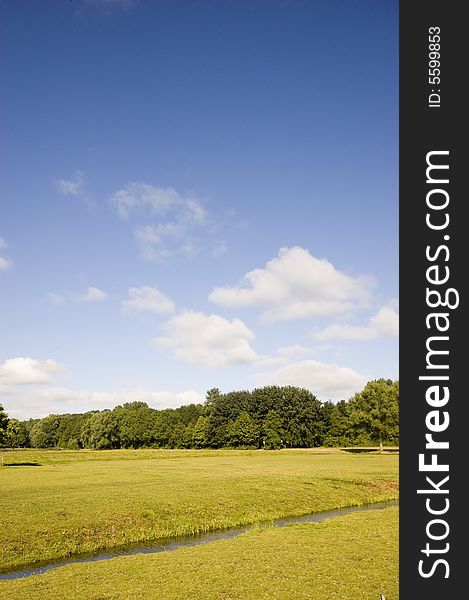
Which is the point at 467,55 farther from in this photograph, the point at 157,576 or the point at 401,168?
the point at 157,576

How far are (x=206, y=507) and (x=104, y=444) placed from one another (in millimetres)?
152132

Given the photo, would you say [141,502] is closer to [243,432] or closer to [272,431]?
[272,431]

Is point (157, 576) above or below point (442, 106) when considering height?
below

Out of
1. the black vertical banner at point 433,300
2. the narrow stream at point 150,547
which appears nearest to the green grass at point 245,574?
the narrow stream at point 150,547

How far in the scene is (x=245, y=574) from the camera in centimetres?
1995

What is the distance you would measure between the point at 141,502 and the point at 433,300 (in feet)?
103

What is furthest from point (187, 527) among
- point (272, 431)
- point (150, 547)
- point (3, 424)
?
point (272, 431)

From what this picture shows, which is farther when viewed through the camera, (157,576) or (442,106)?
(157,576)

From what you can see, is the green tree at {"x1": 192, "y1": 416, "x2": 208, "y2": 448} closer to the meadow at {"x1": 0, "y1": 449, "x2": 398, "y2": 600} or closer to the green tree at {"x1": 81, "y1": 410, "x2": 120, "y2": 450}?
the green tree at {"x1": 81, "y1": 410, "x2": 120, "y2": 450}

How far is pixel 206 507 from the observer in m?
36.1

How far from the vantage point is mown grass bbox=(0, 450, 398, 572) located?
27406mm

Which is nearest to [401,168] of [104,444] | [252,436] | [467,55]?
[467,55]

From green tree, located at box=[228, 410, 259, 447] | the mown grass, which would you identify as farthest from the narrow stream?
green tree, located at box=[228, 410, 259, 447]

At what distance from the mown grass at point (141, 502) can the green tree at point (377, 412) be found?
197 feet
